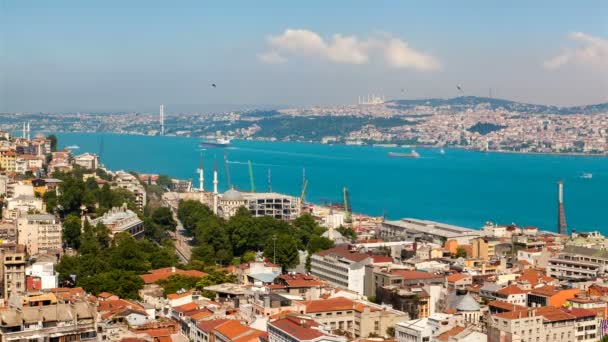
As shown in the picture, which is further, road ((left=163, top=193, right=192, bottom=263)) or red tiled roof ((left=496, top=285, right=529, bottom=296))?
road ((left=163, top=193, right=192, bottom=263))

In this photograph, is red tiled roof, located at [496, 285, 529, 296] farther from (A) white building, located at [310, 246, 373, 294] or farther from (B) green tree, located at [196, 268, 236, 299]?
(B) green tree, located at [196, 268, 236, 299]

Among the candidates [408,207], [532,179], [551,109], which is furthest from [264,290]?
[551,109]

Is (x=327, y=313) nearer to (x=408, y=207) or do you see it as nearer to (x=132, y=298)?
(x=132, y=298)

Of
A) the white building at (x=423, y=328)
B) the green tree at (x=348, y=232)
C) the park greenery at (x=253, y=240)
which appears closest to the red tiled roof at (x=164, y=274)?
the park greenery at (x=253, y=240)

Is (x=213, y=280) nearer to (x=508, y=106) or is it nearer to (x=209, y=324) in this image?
(x=209, y=324)

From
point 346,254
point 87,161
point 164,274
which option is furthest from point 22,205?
point 87,161

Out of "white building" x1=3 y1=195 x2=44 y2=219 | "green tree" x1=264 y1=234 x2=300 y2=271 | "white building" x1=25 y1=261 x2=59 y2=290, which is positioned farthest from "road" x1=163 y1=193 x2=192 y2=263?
"white building" x1=25 y1=261 x2=59 y2=290
